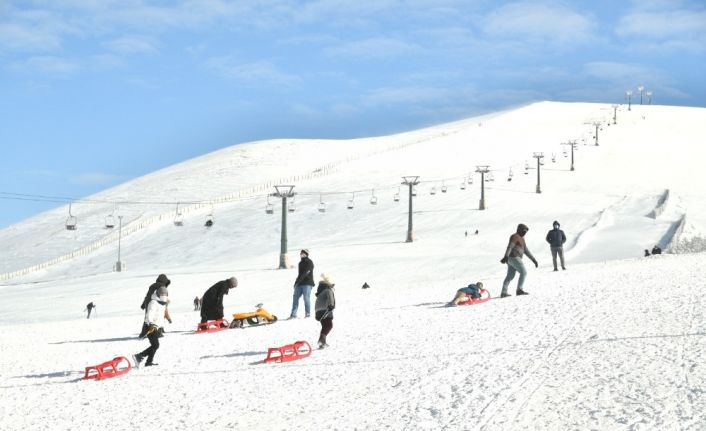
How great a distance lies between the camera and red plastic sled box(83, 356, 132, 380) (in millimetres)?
13344

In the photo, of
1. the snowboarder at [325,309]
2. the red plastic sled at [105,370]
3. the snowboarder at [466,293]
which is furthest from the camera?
the snowboarder at [466,293]

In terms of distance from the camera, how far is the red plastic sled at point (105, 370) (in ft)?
43.8

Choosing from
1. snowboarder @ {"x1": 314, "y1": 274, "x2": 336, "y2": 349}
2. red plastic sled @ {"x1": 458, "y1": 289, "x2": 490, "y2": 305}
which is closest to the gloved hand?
snowboarder @ {"x1": 314, "y1": 274, "x2": 336, "y2": 349}

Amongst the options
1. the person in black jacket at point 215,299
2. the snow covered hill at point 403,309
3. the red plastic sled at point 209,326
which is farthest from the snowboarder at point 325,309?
the red plastic sled at point 209,326

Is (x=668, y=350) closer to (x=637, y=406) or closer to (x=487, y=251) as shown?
(x=637, y=406)

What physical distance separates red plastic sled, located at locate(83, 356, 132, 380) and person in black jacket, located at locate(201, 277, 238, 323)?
4.55m

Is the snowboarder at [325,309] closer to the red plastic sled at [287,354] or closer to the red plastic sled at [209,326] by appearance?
the red plastic sled at [287,354]

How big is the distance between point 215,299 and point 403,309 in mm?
4090

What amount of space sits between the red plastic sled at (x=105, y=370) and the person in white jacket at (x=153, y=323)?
11.9 inches

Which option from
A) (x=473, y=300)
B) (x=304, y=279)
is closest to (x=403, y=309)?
(x=473, y=300)

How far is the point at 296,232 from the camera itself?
2640 inches

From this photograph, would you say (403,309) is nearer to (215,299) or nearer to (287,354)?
(215,299)

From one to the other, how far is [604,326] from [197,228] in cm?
6322

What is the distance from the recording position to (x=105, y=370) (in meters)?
13.6
